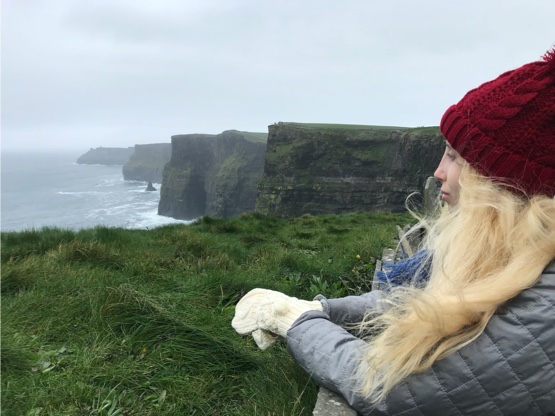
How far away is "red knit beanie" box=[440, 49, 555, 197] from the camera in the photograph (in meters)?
1.38

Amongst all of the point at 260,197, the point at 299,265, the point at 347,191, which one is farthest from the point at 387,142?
the point at 299,265

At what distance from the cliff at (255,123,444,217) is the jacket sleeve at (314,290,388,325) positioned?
184ft

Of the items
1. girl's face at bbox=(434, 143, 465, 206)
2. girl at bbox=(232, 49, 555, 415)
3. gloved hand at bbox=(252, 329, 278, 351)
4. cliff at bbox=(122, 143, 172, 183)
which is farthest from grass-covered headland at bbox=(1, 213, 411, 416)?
cliff at bbox=(122, 143, 172, 183)

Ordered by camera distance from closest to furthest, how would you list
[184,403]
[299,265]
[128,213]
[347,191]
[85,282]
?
[184,403], [85,282], [299,265], [347,191], [128,213]

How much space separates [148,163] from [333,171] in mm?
143955

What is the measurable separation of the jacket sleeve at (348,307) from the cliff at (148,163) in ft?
614

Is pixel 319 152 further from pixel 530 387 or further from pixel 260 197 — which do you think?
pixel 530 387

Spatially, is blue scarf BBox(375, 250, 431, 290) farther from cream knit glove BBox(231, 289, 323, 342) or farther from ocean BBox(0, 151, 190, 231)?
ocean BBox(0, 151, 190, 231)

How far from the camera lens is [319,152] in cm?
6562

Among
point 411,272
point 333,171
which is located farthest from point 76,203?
point 411,272

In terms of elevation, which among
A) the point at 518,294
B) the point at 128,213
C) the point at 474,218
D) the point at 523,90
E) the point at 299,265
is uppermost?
the point at 523,90

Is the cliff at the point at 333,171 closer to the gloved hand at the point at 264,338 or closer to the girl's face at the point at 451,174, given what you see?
the gloved hand at the point at 264,338

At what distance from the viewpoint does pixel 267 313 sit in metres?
2.01

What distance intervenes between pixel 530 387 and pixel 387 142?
217 ft
